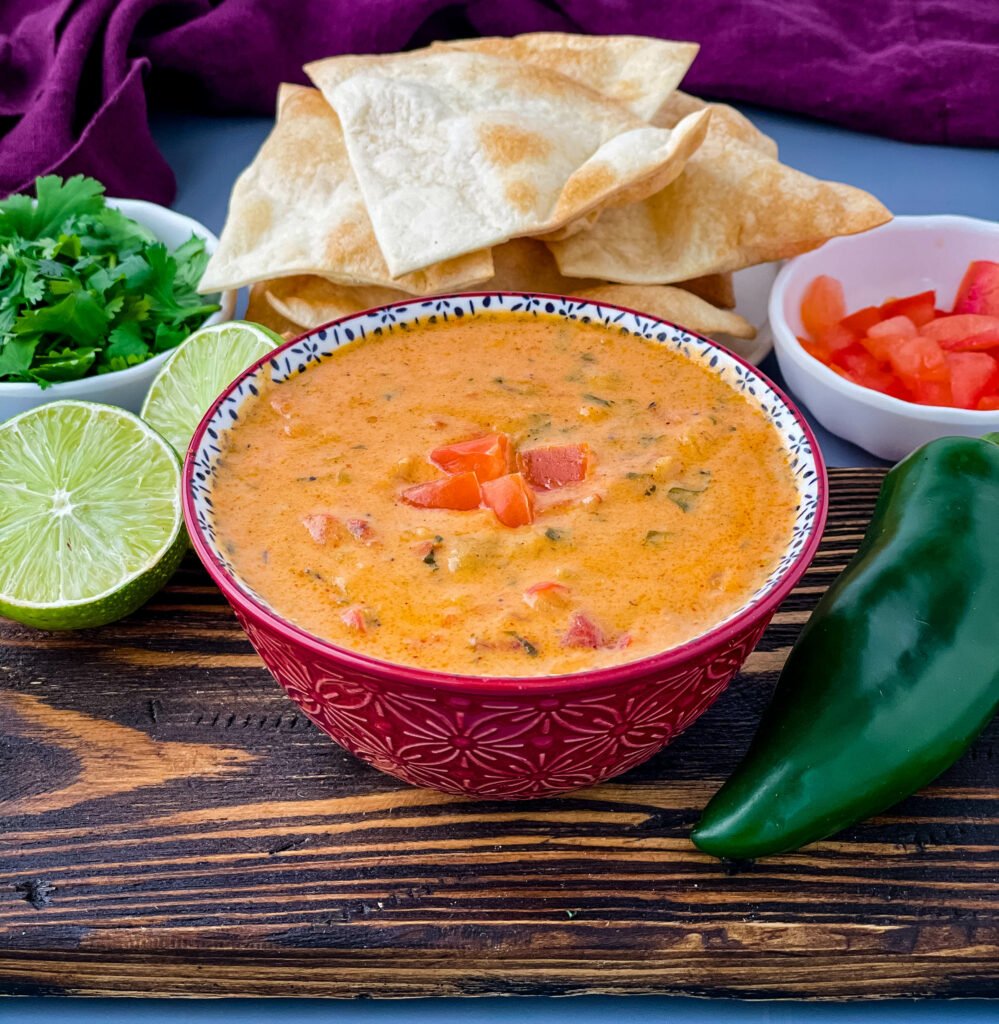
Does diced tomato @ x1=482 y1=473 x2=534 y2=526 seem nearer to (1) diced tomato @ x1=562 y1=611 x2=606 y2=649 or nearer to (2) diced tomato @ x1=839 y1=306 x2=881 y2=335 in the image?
(1) diced tomato @ x1=562 y1=611 x2=606 y2=649

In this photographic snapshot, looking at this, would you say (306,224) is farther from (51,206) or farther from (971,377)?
(971,377)

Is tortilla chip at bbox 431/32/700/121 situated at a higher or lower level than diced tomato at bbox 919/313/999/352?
higher

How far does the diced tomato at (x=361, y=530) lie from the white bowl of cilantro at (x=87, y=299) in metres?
1.26

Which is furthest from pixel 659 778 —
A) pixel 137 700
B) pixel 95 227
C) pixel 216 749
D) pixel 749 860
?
pixel 95 227

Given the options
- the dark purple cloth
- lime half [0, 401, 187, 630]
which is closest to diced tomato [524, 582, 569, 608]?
lime half [0, 401, 187, 630]

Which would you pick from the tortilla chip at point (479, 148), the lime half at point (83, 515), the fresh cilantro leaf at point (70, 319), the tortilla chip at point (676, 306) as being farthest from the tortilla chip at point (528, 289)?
the lime half at point (83, 515)

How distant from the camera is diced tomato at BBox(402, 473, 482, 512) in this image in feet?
6.49

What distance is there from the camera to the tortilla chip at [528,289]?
9.93 ft

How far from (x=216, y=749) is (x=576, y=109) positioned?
196 centimetres

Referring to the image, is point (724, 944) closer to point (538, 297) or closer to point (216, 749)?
point (216, 749)

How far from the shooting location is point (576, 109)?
10.6 ft

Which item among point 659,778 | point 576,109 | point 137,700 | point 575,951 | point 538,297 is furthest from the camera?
point 576,109

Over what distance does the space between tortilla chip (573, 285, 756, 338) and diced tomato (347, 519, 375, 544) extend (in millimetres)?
1257

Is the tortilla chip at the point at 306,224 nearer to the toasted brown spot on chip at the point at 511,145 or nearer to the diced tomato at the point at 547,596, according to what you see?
the toasted brown spot on chip at the point at 511,145
